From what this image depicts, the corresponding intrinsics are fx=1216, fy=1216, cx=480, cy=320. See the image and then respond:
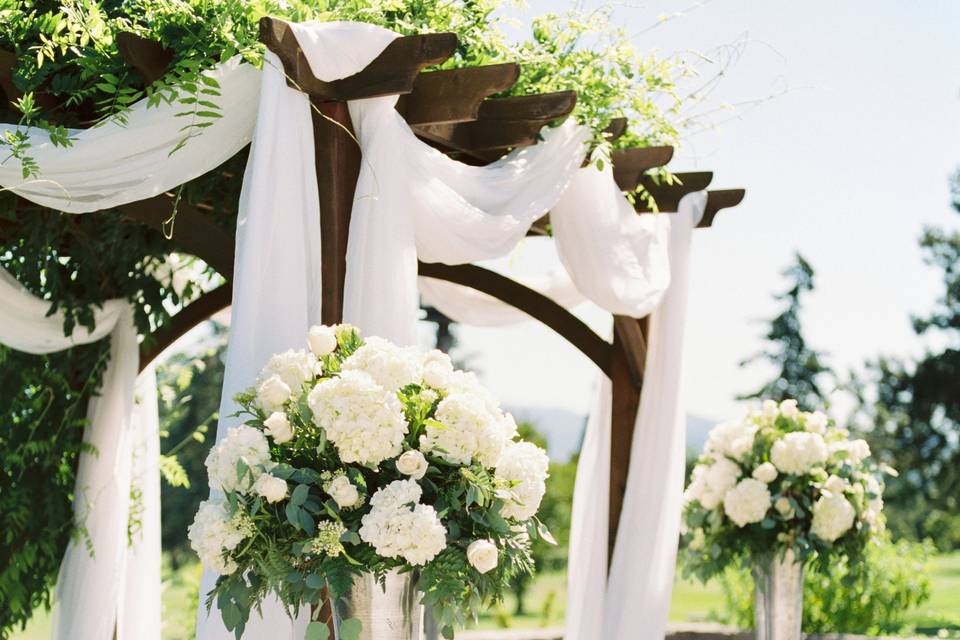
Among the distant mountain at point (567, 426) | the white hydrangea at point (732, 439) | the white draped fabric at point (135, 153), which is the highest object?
the distant mountain at point (567, 426)

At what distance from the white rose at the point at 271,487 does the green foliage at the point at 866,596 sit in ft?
16.4

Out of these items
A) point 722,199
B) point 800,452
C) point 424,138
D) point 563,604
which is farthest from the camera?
point 563,604

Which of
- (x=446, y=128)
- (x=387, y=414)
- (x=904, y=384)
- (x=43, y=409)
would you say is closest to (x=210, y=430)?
(x=904, y=384)

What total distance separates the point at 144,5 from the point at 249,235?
0.87 meters

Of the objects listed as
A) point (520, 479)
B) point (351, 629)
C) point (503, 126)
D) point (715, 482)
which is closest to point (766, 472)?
point (715, 482)

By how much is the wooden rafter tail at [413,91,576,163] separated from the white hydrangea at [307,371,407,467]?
1389 mm

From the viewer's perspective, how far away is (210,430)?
18.7 m

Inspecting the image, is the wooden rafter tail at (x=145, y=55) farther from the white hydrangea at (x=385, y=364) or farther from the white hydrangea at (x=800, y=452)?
the white hydrangea at (x=800, y=452)

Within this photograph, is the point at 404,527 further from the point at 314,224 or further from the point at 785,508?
the point at 785,508

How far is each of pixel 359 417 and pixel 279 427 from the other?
7.9 inches

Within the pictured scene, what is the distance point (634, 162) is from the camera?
4645 millimetres

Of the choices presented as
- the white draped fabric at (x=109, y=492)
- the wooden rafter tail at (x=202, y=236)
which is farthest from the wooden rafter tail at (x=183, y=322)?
the wooden rafter tail at (x=202, y=236)

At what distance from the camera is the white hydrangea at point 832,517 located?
4.83 meters

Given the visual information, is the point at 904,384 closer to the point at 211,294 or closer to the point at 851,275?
the point at 851,275
